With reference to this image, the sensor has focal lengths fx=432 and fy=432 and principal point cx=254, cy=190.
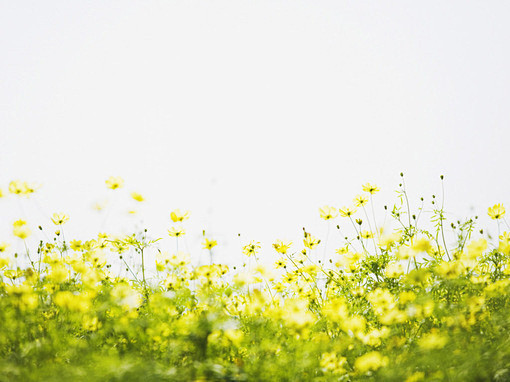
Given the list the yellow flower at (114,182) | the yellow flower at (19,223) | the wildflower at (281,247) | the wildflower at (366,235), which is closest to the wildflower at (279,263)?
the wildflower at (281,247)

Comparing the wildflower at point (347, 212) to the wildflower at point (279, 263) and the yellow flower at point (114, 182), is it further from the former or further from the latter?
the yellow flower at point (114, 182)

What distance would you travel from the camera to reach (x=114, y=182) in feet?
9.45

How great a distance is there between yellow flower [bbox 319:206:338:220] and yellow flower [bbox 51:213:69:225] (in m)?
1.87

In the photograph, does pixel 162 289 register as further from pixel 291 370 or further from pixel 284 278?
pixel 291 370

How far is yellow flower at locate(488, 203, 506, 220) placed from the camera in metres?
3.09

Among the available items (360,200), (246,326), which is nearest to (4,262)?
(246,326)

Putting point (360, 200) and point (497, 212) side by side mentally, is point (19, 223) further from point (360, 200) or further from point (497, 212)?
point (497, 212)

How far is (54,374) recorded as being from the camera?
131 cm

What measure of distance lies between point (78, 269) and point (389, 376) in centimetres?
147

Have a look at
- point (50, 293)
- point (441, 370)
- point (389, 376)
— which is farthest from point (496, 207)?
point (50, 293)

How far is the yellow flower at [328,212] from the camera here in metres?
3.24

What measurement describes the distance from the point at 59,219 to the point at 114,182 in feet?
1.85

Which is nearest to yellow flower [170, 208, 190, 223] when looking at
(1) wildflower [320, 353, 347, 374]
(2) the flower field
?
(2) the flower field

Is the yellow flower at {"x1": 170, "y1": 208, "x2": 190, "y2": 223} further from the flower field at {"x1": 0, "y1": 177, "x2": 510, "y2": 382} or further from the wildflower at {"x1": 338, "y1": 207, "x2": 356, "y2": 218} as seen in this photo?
the wildflower at {"x1": 338, "y1": 207, "x2": 356, "y2": 218}
